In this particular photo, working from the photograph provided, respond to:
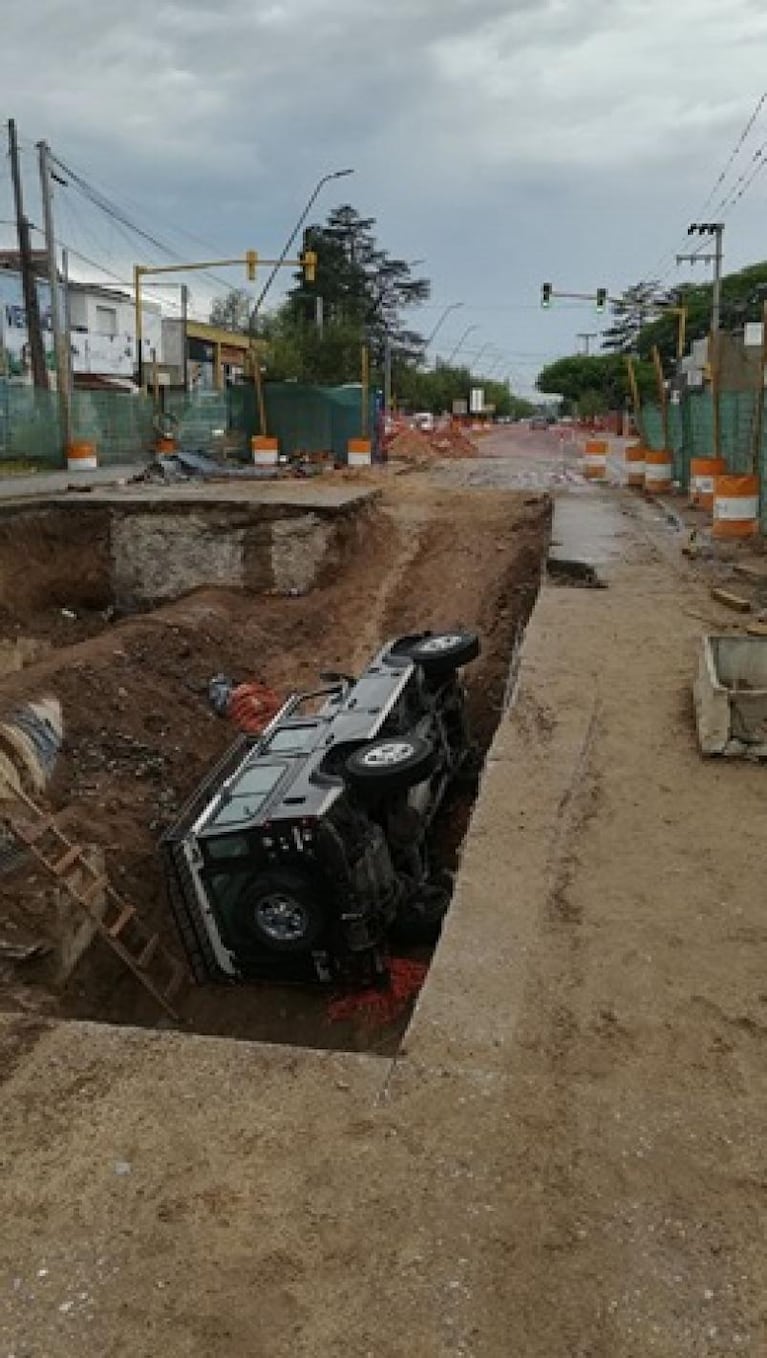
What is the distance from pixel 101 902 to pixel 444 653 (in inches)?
141

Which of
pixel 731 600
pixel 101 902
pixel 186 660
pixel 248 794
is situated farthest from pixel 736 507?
pixel 101 902

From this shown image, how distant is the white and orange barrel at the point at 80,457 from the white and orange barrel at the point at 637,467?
13.8 metres

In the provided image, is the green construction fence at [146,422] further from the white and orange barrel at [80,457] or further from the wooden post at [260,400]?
the white and orange barrel at [80,457]

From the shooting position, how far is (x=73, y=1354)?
102 inches

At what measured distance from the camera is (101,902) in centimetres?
780

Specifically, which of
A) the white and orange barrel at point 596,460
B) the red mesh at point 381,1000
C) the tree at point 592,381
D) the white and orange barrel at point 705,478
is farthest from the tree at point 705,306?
the red mesh at point 381,1000

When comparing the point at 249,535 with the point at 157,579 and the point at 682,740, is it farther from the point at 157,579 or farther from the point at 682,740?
the point at 682,740

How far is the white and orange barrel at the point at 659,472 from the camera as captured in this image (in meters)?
22.4

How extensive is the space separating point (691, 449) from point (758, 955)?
18172 mm

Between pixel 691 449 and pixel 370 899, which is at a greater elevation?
pixel 691 449

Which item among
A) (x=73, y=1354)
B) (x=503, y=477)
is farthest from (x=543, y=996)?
(x=503, y=477)

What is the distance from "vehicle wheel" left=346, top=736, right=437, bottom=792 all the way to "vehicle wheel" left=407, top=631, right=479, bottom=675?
2.49 m

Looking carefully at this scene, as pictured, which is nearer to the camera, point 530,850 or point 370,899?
point 530,850

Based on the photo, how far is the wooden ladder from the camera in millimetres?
7270
